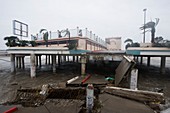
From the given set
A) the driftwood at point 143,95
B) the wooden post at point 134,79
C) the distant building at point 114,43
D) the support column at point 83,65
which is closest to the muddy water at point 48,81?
the driftwood at point 143,95

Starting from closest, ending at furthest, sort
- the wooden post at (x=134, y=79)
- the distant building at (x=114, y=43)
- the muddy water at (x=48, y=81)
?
1. the wooden post at (x=134, y=79)
2. the muddy water at (x=48, y=81)
3. the distant building at (x=114, y=43)

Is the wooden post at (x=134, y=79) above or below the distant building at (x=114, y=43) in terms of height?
below

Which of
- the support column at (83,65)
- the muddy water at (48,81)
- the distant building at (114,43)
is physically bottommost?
the muddy water at (48,81)

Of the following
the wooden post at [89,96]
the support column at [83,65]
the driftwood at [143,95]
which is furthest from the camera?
the support column at [83,65]

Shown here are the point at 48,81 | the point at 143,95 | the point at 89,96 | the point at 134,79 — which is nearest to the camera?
the point at 89,96

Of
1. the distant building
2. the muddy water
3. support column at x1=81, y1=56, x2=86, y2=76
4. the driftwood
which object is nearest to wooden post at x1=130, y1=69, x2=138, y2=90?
the driftwood

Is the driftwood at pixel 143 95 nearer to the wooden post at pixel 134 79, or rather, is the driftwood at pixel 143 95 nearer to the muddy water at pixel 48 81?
the muddy water at pixel 48 81

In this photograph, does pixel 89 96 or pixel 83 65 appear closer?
pixel 89 96

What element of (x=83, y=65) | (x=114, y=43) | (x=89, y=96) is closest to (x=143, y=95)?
(x=89, y=96)

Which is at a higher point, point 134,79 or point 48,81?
point 134,79

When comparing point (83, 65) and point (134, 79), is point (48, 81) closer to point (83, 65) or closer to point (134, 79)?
point (83, 65)

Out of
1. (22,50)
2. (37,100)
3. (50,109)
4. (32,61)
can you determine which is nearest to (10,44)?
(22,50)

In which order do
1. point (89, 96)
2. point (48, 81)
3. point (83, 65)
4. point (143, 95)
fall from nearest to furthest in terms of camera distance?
point (89, 96) → point (143, 95) → point (48, 81) → point (83, 65)

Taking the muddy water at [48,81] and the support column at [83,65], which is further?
the support column at [83,65]
